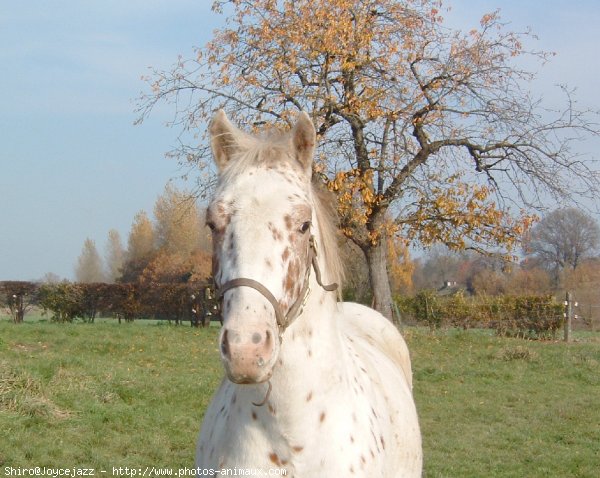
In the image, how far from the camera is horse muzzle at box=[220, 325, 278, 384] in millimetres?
2123

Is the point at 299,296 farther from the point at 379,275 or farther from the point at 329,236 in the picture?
the point at 379,275

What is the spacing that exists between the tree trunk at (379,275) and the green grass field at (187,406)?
394cm

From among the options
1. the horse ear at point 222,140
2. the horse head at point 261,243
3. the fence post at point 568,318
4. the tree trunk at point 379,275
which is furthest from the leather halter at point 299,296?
the fence post at point 568,318

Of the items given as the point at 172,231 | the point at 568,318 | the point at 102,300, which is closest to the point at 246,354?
the point at 568,318

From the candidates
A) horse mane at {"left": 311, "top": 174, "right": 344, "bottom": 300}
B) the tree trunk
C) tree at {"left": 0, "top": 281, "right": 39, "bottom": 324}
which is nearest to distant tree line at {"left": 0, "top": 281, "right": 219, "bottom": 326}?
tree at {"left": 0, "top": 281, "right": 39, "bottom": 324}

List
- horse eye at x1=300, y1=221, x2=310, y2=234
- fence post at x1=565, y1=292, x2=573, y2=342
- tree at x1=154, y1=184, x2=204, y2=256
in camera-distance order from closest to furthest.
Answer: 1. horse eye at x1=300, y1=221, x2=310, y2=234
2. fence post at x1=565, y1=292, x2=573, y2=342
3. tree at x1=154, y1=184, x2=204, y2=256

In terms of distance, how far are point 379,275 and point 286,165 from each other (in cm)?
1674

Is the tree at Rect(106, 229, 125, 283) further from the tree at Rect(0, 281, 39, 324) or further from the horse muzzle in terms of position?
the horse muzzle

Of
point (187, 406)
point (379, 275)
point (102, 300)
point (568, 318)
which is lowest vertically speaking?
point (187, 406)

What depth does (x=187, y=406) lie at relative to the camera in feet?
29.3

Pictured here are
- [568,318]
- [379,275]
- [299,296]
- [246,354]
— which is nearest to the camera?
[246,354]

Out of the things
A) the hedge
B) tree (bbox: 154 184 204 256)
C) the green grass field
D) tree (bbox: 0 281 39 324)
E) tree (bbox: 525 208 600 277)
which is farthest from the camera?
tree (bbox: 525 208 600 277)

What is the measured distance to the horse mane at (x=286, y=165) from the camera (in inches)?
105

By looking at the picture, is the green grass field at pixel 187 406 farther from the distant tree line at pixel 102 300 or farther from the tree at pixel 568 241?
the tree at pixel 568 241
